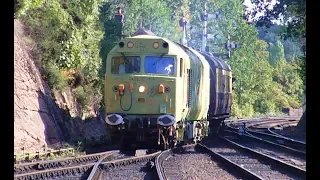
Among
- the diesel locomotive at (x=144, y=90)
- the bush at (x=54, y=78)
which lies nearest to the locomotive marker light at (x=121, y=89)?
the diesel locomotive at (x=144, y=90)

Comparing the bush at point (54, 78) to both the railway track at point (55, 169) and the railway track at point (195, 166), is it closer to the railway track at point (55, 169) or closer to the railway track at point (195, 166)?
the railway track at point (195, 166)

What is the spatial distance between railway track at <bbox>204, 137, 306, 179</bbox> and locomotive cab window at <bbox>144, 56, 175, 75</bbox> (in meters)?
2.95

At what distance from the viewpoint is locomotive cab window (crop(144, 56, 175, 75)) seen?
49.7 ft

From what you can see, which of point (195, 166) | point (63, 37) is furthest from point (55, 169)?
point (63, 37)

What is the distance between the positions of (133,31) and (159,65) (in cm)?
2128

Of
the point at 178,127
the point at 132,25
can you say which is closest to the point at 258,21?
the point at 132,25

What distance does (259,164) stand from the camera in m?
15.2

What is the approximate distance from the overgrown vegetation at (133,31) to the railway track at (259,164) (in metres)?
6.20

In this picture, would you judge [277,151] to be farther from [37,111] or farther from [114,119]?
[37,111]

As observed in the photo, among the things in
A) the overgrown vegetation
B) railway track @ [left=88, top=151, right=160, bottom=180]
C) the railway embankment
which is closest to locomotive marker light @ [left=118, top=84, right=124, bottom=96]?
railway track @ [left=88, top=151, right=160, bottom=180]

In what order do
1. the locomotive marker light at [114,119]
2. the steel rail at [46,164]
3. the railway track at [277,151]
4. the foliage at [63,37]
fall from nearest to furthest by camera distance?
the steel rail at [46,164] → the locomotive marker light at [114,119] → the railway track at [277,151] → the foliage at [63,37]

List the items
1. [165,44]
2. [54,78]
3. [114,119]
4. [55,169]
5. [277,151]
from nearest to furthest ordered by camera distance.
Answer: [55,169], [114,119], [165,44], [277,151], [54,78]

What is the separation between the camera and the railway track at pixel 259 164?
12.9 meters
